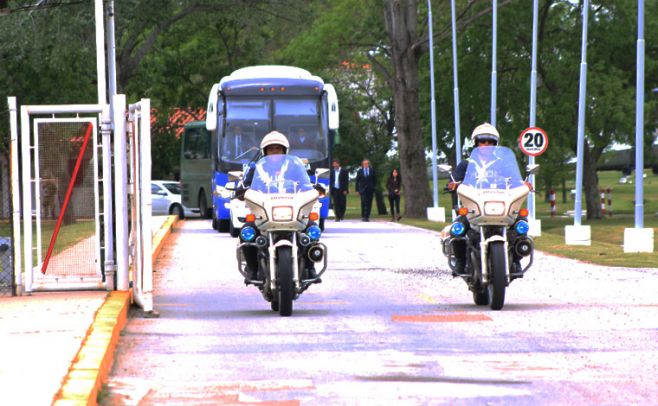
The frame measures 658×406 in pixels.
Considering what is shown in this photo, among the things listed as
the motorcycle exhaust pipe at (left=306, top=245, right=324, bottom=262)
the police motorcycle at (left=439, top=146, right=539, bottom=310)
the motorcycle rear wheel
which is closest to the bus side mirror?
the police motorcycle at (left=439, top=146, right=539, bottom=310)

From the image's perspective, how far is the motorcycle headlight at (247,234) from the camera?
45.4 feet

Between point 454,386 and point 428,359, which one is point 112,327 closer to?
point 428,359

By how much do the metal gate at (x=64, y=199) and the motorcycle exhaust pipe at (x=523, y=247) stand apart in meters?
4.01

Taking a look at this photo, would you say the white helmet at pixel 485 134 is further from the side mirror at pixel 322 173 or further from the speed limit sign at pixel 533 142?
the speed limit sign at pixel 533 142

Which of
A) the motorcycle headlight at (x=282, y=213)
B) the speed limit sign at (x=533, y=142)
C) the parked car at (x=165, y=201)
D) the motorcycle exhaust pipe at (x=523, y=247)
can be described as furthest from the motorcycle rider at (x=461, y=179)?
the parked car at (x=165, y=201)

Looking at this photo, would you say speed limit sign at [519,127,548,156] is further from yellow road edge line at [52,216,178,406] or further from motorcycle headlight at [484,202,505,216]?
yellow road edge line at [52,216,178,406]

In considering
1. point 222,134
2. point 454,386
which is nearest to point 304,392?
point 454,386

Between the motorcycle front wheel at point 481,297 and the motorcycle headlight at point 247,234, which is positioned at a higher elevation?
the motorcycle headlight at point 247,234

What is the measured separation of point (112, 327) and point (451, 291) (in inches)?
223

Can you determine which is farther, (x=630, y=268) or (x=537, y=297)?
(x=630, y=268)

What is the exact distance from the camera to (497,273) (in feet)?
45.1

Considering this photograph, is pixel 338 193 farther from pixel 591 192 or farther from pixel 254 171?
pixel 254 171

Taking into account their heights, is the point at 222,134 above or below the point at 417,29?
below

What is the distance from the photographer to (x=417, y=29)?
5231cm
